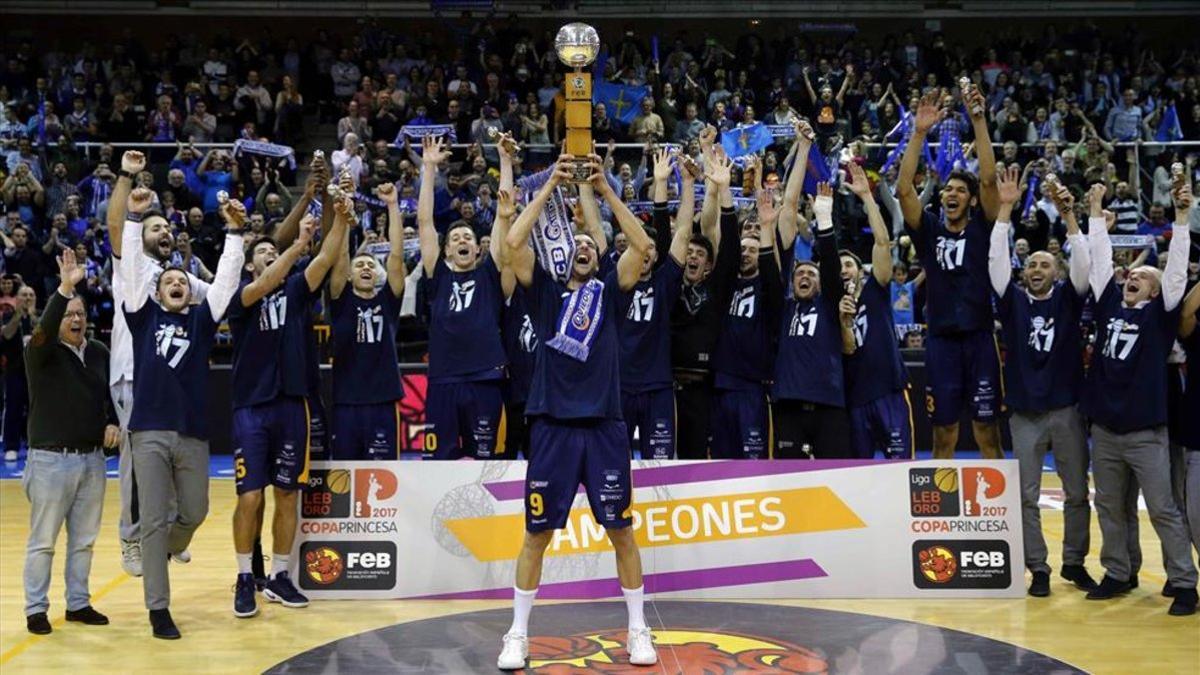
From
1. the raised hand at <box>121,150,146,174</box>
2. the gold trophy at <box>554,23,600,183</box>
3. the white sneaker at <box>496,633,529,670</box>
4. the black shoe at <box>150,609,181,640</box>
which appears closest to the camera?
→ the white sneaker at <box>496,633,529,670</box>

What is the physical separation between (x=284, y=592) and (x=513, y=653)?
2215 millimetres

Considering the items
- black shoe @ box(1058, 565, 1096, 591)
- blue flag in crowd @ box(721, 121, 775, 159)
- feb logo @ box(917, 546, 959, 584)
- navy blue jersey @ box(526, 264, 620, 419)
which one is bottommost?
black shoe @ box(1058, 565, 1096, 591)

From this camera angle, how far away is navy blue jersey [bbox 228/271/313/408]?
26.2 ft

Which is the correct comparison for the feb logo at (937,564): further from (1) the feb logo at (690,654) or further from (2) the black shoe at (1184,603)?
(1) the feb logo at (690,654)

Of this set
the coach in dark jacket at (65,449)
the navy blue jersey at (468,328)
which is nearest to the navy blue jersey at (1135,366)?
the navy blue jersey at (468,328)

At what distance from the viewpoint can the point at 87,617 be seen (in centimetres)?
766

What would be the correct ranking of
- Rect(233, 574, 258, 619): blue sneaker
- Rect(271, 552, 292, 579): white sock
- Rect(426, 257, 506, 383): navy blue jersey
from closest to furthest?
Rect(233, 574, 258, 619): blue sneaker → Rect(271, 552, 292, 579): white sock → Rect(426, 257, 506, 383): navy blue jersey

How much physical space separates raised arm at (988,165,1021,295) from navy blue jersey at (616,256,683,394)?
2.10m

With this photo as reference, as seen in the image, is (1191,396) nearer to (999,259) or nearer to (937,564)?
(999,259)

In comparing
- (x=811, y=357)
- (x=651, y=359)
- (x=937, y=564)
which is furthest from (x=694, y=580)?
(x=811, y=357)

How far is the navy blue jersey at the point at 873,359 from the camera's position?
8805 mm

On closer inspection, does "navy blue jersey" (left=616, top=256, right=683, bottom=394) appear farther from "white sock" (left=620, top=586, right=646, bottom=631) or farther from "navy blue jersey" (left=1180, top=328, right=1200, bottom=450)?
"navy blue jersey" (left=1180, top=328, right=1200, bottom=450)

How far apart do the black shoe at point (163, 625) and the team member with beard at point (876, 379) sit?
14.8ft

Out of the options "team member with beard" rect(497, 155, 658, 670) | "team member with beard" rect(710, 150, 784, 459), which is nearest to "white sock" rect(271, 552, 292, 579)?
"team member with beard" rect(497, 155, 658, 670)
